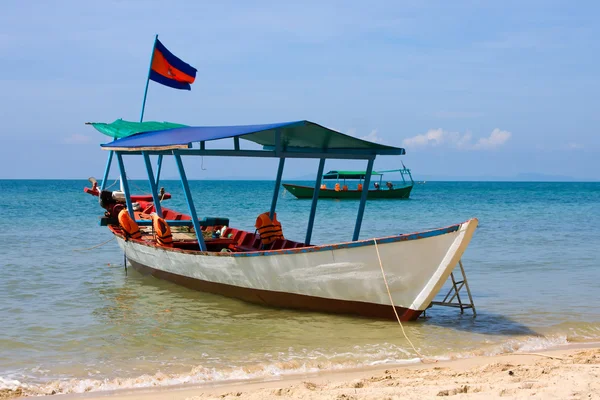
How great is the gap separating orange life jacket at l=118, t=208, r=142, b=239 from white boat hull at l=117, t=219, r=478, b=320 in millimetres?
2360

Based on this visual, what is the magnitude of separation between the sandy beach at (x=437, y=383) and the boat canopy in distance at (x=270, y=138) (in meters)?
3.99

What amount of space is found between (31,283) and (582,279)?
10958 millimetres

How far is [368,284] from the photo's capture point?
9.02 meters

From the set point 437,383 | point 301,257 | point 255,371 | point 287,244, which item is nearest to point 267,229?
point 287,244

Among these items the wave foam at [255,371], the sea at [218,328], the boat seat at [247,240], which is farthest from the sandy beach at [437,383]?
the boat seat at [247,240]

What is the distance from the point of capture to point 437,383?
19.9 feet

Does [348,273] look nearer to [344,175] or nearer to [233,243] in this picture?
[233,243]

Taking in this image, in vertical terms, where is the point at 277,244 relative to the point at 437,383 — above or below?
above

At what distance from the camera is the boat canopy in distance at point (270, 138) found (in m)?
9.98

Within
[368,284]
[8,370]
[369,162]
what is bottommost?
[8,370]

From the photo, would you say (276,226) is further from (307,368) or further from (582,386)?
(582,386)

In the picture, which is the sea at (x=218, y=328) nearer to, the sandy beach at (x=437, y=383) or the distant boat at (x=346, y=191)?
the sandy beach at (x=437, y=383)

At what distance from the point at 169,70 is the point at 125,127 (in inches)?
107

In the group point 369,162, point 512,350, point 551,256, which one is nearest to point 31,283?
point 369,162
